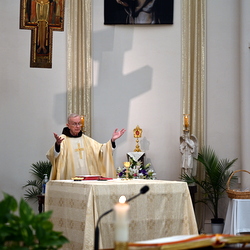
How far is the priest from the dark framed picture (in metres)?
3.55

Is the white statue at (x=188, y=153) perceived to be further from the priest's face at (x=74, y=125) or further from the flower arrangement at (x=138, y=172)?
the priest's face at (x=74, y=125)

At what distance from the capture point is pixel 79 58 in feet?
35.0

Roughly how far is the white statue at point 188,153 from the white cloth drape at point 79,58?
1964mm

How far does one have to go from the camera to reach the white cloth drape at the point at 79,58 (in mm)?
10570

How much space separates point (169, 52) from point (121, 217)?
8.57m

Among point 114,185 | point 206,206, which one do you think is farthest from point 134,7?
point 114,185

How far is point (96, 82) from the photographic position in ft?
35.2

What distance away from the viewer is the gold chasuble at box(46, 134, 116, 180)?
7.83 metres

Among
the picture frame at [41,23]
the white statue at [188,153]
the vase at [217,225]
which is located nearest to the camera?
the white statue at [188,153]

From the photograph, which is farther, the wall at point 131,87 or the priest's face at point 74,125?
the wall at point 131,87

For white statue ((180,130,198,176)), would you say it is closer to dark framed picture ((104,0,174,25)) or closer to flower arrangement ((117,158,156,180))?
flower arrangement ((117,158,156,180))

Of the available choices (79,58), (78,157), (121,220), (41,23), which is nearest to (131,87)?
(79,58)

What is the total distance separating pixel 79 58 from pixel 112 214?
17.2ft

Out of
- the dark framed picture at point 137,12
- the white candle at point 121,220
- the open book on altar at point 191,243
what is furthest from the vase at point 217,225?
the white candle at point 121,220
